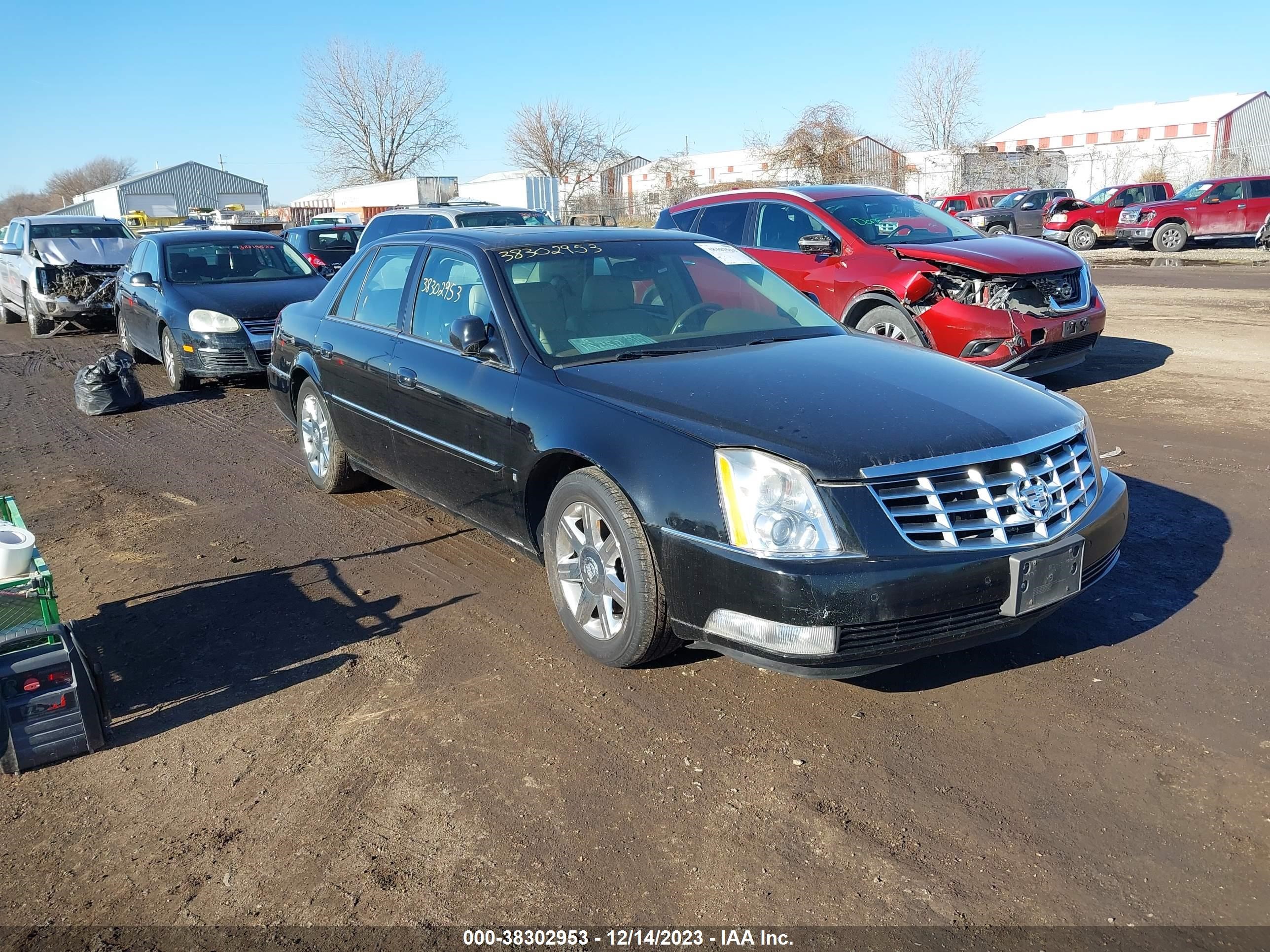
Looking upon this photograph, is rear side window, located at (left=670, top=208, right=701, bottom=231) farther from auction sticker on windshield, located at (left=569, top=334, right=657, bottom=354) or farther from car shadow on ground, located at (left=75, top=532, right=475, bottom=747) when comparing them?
car shadow on ground, located at (left=75, top=532, right=475, bottom=747)

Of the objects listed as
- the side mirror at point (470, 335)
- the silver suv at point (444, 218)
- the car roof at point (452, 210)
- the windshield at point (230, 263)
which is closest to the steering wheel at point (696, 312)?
the side mirror at point (470, 335)

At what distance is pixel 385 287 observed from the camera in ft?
17.7

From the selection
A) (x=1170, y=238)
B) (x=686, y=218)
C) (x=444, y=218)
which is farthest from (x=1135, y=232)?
(x=686, y=218)

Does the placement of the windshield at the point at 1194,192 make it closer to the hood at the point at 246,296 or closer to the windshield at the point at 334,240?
the windshield at the point at 334,240

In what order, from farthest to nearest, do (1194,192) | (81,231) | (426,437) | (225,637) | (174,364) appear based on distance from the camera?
(1194,192), (81,231), (174,364), (426,437), (225,637)

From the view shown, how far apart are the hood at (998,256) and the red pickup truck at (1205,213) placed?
18.2 meters

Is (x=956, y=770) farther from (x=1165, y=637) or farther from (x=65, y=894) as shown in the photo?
(x=65, y=894)

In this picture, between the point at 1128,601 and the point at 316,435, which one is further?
the point at 316,435

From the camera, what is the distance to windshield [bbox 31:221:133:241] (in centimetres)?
1586

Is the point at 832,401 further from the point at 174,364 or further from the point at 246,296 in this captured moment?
the point at 174,364

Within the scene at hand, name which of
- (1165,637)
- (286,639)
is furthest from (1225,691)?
(286,639)

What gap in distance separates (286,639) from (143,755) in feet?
2.94

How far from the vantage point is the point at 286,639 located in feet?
13.8

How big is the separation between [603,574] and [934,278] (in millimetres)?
5592
